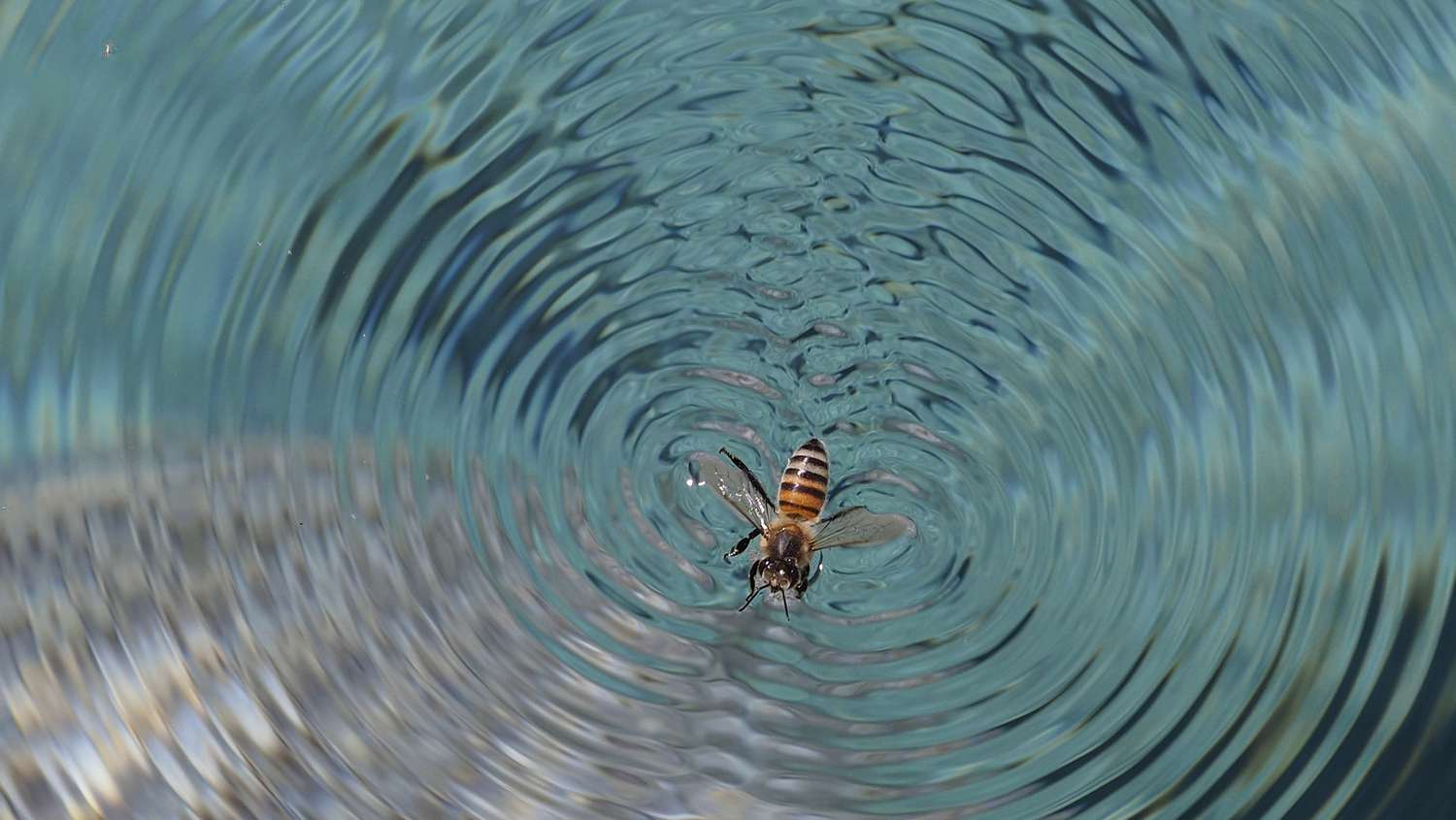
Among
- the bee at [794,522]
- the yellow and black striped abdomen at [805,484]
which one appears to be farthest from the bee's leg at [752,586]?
the yellow and black striped abdomen at [805,484]

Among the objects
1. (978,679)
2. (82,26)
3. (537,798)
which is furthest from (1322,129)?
(82,26)

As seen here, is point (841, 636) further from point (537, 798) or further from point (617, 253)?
point (617, 253)

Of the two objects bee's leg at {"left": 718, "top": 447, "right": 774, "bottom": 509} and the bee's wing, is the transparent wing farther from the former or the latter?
the bee's wing

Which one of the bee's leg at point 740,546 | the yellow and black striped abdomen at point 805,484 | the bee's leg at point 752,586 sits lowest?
the bee's leg at point 752,586

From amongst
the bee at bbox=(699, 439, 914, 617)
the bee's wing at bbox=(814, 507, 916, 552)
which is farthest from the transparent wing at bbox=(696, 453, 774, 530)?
the bee's wing at bbox=(814, 507, 916, 552)

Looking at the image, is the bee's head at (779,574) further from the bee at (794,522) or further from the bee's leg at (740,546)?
the bee's leg at (740,546)

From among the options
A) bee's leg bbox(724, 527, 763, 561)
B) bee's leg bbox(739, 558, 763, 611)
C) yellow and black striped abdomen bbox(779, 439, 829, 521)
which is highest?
yellow and black striped abdomen bbox(779, 439, 829, 521)

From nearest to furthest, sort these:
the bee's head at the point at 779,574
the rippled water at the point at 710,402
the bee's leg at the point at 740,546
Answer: the rippled water at the point at 710,402, the bee's head at the point at 779,574, the bee's leg at the point at 740,546
